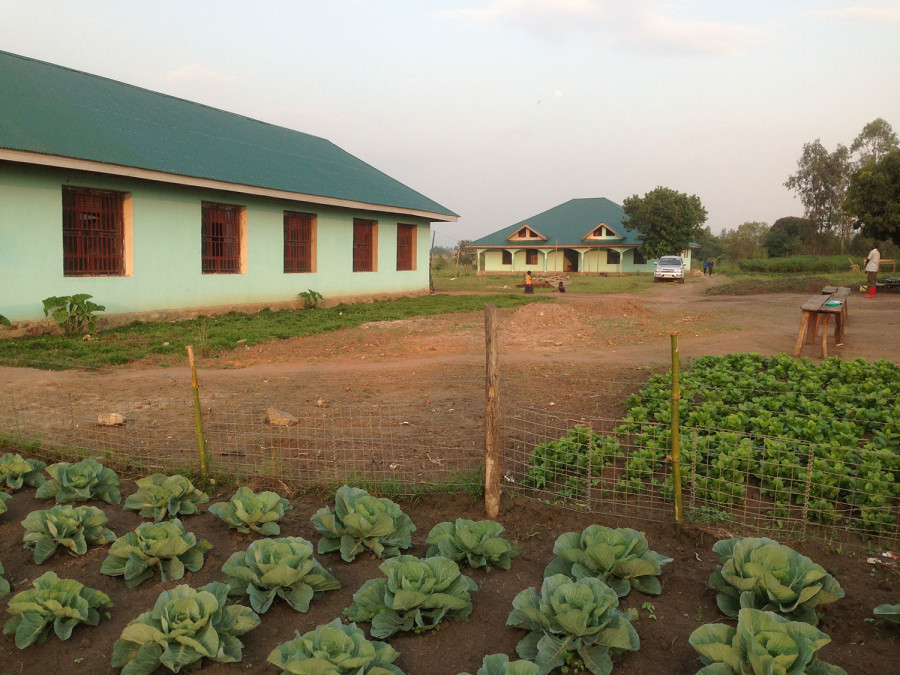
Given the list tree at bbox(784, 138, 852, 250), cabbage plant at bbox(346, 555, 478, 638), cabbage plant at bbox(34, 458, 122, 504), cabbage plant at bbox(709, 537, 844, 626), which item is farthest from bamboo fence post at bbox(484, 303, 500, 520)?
tree at bbox(784, 138, 852, 250)

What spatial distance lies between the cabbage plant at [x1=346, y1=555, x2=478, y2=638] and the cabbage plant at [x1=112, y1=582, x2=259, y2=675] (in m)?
0.55

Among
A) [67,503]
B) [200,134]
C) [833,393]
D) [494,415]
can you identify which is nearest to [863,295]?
[833,393]

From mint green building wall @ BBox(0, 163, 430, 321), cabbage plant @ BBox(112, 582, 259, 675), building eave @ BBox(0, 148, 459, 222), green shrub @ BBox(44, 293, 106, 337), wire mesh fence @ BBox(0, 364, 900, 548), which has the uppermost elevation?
building eave @ BBox(0, 148, 459, 222)

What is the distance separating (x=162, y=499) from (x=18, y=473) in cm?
148

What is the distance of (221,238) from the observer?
17.1 m

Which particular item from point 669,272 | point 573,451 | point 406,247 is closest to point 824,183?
point 669,272

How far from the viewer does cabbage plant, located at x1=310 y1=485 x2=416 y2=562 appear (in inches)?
154

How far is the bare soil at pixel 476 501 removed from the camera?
124 inches

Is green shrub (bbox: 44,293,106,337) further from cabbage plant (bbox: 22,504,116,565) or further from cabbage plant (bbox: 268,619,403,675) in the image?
cabbage plant (bbox: 268,619,403,675)

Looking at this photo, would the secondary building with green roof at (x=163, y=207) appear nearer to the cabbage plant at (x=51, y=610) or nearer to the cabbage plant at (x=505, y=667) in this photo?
the cabbage plant at (x=51, y=610)

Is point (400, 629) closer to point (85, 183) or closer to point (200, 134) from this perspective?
point (85, 183)

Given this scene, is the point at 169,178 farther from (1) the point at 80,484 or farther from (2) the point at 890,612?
(2) the point at 890,612

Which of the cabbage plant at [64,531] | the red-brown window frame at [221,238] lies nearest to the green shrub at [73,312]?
the red-brown window frame at [221,238]

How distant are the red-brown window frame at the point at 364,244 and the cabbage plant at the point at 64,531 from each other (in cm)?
1830
